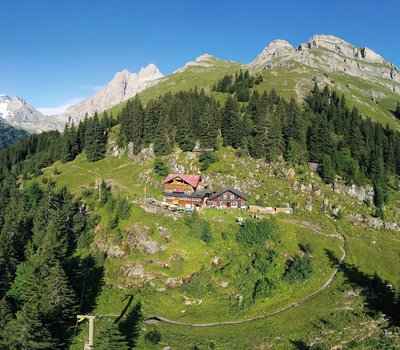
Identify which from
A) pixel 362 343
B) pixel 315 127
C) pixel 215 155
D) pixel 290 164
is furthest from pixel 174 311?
pixel 315 127

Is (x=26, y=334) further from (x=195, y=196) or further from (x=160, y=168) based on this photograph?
(x=160, y=168)

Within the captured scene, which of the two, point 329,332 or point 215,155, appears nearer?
point 329,332

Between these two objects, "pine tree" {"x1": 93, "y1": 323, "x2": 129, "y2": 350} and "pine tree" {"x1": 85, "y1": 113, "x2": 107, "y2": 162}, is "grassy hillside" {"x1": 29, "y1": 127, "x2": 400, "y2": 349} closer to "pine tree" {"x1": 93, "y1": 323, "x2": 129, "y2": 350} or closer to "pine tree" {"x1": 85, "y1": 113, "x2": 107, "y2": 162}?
"pine tree" {"x1": 93, "y1": 323, "x2": 129, "y2": 350}

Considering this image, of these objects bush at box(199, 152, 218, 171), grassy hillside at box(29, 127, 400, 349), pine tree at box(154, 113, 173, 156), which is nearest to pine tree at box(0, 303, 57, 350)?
grassy hillside at box(29, 127, 400, 349)

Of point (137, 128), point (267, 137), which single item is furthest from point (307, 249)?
Answer: point (137, 128)

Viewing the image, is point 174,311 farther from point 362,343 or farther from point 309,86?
point 309,86
